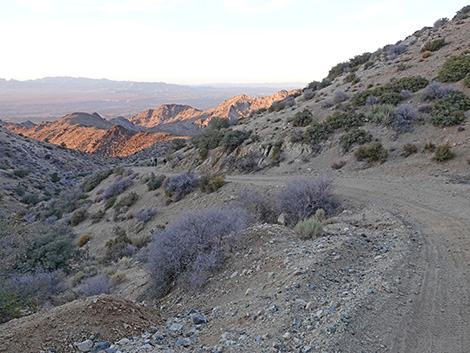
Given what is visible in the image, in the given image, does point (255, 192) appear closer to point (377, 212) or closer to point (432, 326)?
point (377, 212)

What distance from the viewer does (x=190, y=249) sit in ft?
24.3

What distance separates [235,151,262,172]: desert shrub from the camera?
21062 mm

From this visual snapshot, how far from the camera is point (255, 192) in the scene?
46.5 ft

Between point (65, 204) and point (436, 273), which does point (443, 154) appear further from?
point (65, 204)

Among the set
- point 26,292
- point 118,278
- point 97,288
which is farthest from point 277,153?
point 26,292

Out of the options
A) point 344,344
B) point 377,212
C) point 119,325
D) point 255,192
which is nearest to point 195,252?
point 119,325

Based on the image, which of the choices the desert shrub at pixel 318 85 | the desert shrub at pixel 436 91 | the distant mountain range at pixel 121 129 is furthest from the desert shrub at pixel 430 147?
the distant mountain range at pixel 121 129

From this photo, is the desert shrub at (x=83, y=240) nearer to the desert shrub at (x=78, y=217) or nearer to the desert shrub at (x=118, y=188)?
the desert shrub at (x=78, y=217)

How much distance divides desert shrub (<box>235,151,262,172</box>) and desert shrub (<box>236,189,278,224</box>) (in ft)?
22.0

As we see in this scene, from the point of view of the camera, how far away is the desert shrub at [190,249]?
7.04 meters

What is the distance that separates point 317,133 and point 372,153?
4.53 meters

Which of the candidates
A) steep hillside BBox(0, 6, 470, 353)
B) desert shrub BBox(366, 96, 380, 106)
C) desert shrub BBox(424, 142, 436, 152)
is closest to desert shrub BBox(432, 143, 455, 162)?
steep hillside BBox(0, 6, 470, 353)

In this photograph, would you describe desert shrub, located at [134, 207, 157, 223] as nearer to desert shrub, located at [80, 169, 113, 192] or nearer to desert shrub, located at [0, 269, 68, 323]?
desert shrub, located at [0, 269, 68, 323]

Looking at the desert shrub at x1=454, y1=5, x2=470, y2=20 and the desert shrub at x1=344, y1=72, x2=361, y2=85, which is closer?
the desert shrub at x1=344, y1=72, x2=361, y2=85
